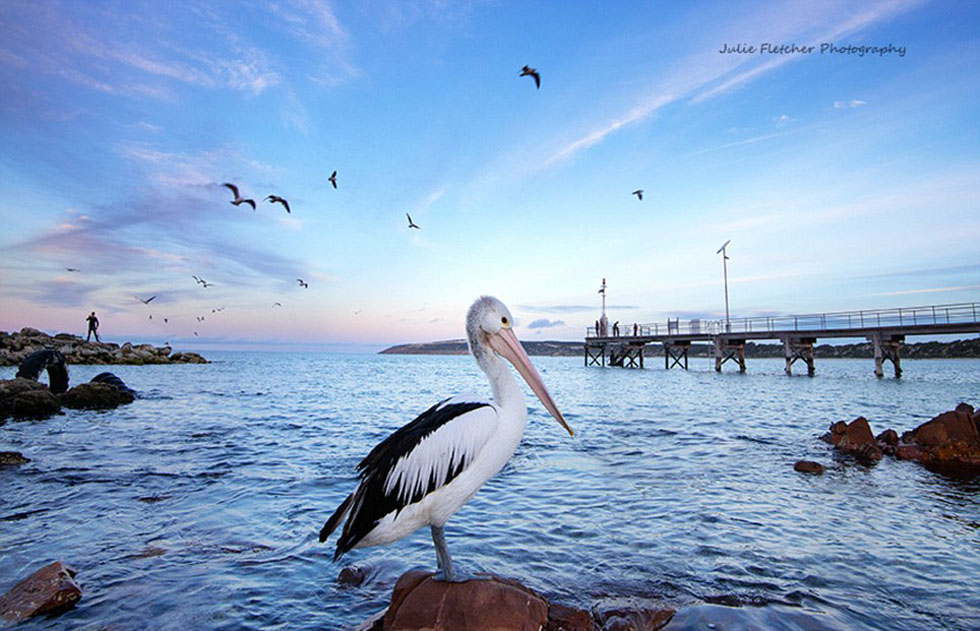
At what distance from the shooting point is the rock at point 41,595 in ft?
12.9

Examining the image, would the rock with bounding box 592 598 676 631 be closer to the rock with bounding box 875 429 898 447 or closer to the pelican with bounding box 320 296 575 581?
the pelican with bounding box 320 296 575 581

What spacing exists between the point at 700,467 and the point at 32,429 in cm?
1629

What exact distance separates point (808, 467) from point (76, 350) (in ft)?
175

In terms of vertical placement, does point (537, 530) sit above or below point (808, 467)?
above

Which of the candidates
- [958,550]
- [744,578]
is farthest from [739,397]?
[744,578]

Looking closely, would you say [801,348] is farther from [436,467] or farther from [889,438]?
[436,467]

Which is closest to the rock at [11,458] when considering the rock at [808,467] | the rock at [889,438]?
the rock at [808,467]

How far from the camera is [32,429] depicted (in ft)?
43.5

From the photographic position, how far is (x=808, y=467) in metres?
9.12

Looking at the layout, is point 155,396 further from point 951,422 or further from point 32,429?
point 951,422

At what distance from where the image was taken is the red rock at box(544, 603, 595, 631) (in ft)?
11.4

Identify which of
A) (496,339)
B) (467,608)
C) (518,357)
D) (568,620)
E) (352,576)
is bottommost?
(352,576)

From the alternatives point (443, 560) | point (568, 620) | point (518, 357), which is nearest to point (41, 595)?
point (443, 560)

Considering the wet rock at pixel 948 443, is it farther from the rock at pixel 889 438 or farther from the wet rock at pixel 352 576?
the wet rock at pixel 352 576
